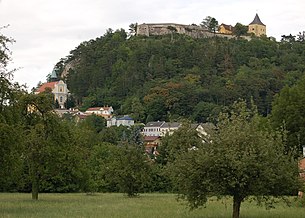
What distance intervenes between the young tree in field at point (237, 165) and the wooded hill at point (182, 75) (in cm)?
11276

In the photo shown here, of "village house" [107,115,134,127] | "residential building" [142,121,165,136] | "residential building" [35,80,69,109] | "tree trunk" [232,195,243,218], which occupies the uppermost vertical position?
"residential building" [35,80,69,109]

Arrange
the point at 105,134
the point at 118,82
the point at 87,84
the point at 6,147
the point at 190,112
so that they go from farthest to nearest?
the point at 87,84 → the point at 118,82 → the point at 190,112 → the point at 105,134 → the point at 6,147

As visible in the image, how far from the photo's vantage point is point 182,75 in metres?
168

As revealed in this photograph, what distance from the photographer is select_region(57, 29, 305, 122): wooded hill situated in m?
147

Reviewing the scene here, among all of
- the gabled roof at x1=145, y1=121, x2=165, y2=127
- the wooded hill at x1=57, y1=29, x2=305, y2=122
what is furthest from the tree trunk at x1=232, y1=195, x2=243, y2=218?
the gabled roof at x1=145, y1=121, x2=165, y2=127

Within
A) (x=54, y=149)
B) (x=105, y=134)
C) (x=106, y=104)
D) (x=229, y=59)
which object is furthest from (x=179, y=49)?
(x=54, y=149)

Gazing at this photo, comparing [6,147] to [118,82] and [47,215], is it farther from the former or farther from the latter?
[118,82]

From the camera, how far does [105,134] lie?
120 m

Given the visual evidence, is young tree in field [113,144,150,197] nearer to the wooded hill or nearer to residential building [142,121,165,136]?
the wooded hill

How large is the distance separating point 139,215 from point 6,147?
732 centimetres

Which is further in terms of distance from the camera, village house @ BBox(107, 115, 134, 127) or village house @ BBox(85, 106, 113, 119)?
village house @ BBox(85, 106, 113, 119)

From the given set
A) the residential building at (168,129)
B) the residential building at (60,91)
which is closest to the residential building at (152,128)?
the residential building at (168,129)

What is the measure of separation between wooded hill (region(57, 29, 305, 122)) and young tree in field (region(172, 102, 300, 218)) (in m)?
113

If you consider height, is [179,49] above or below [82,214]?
above
